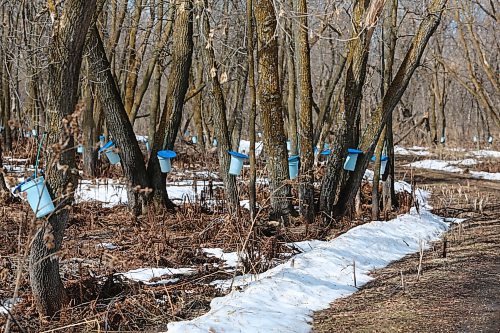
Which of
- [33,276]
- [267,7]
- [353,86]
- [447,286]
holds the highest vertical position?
[267,7]

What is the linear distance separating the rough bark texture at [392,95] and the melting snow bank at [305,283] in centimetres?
73

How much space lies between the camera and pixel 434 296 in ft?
17.1

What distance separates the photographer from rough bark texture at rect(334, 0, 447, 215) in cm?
860

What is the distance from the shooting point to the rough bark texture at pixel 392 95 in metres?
8.60

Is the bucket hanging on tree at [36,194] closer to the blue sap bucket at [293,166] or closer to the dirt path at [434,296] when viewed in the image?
the dirt path at [434,296]

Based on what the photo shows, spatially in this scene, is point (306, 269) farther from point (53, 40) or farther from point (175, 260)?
point (53, 40)

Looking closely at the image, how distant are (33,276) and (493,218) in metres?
7.71

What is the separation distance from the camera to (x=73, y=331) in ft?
14.2

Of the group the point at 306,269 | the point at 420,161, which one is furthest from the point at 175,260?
the point at 420,161

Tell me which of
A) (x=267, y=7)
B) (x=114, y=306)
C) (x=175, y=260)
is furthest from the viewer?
(x=267, y=7)

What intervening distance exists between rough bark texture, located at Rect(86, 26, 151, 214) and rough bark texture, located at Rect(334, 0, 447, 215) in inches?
119

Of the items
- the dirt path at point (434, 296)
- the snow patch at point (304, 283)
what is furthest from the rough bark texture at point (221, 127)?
the dirt path at point (434, 296)

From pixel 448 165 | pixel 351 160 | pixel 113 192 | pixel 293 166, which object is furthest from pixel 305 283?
pixel 448 165

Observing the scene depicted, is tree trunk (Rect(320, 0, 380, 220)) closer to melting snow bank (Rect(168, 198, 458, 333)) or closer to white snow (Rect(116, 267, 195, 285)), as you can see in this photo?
melting snow bank (Rect(168, 198, 458, 333))
